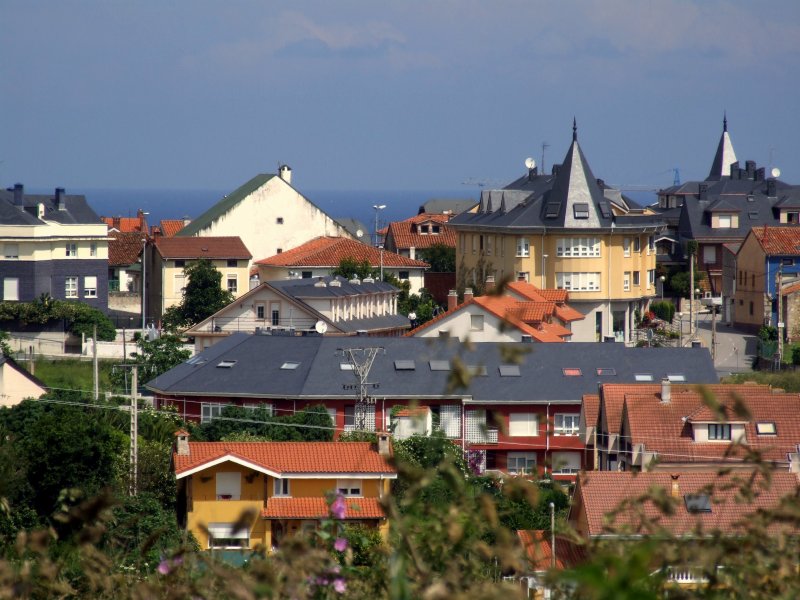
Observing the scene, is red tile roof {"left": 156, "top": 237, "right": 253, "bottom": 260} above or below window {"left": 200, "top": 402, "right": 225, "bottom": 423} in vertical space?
above

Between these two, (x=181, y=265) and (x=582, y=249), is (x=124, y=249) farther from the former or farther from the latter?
(x=582, y=249)

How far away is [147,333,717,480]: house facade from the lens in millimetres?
35438

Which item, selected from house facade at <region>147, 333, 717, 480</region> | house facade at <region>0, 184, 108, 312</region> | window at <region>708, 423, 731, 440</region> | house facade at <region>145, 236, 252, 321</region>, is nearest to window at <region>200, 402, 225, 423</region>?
house facade at <region>147, 333, 717, 480</region>

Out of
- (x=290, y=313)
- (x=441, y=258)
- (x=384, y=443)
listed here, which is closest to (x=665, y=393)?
(x=384, y=443)

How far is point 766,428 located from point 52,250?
35.2 metres

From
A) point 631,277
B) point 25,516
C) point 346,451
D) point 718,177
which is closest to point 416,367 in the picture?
point 346,451

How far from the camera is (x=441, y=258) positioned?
2744 inches

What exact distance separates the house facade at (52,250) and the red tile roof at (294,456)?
28450 millimetres

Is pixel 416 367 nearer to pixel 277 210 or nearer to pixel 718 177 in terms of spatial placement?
pixel 277 210

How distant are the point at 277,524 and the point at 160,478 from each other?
2.87m

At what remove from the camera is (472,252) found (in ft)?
202

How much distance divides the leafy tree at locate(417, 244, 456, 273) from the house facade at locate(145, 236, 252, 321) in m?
9.50

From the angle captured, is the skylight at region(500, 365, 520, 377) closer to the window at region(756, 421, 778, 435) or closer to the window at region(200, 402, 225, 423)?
the window at region(200, 402, 225, 423)

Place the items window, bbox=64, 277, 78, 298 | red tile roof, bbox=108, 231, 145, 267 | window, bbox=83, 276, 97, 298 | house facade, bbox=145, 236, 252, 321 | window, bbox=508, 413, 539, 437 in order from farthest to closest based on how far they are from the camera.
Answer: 1. red tile roof, bbox=108, 231, 145, 267
2. house facade, bbox=145, 236, 252, 321
3. window, bbox=83, 276, 97, 298
4. window, bbox=64, 277, 78, 298
5. window, bbox=508, 413, 539, 437
